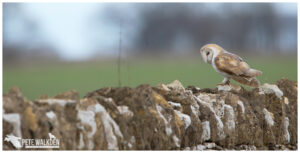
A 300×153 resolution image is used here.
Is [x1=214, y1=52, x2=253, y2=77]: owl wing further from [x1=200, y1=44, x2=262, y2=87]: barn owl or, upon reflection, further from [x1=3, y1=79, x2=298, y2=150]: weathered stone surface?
[x1=3, y1=79, x2=298, y2=150]: weathered stone surface

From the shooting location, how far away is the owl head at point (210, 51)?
345 centimetres

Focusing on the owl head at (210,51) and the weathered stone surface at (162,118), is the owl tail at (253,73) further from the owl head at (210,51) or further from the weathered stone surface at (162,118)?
the owl head at (210,51)

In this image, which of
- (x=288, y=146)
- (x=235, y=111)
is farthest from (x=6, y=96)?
(x=288, y=146)

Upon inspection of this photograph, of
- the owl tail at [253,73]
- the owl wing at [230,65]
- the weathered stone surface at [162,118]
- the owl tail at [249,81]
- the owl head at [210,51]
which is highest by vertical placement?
the owl head at [210,51]

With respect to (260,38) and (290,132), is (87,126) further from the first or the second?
(260,38)

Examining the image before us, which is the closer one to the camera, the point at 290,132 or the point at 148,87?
the point at 148,87

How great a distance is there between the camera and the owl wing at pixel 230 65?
3.40 meters

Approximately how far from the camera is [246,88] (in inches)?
140

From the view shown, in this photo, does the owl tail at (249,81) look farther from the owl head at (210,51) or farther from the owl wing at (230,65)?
the owl head at (210,51)

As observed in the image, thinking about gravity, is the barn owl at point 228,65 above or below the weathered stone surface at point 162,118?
above

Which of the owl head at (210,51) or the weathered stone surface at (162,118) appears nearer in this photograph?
the weathered stone surface at (162,118)

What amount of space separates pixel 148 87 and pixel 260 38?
1.58 meters

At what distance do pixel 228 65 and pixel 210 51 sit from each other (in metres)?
0.18

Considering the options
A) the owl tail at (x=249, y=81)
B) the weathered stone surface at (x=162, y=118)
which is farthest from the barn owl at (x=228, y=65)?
the weathered stone surface at (x=162, y=118)
